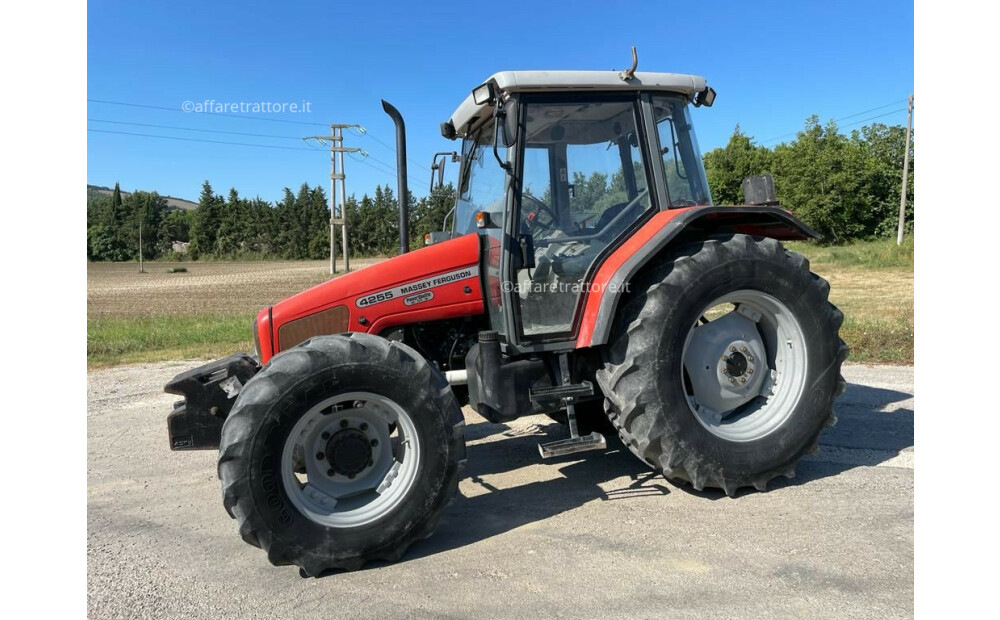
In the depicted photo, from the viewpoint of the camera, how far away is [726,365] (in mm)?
4043

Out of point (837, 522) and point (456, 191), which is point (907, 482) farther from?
point (456, 191)

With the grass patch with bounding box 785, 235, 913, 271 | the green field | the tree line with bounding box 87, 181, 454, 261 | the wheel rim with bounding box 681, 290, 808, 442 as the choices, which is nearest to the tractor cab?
the wheel rim with bounding box 681, 290, 808, 442

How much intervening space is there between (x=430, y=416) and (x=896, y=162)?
148ft

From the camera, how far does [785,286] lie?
395 cm

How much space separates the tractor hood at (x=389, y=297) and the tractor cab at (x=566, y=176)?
0.19 m

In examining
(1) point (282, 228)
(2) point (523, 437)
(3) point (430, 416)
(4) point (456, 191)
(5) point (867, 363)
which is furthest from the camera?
(1) point (282, 228)

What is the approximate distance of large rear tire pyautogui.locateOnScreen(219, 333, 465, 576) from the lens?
119 inches

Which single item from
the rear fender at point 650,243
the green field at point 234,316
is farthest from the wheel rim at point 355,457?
the green field at point 234,316

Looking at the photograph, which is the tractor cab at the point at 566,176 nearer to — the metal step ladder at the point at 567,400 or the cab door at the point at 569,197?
the cab door at the point at 569,197

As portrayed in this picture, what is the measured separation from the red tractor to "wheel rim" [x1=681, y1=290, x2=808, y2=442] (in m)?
0.01

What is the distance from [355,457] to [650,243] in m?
2.01

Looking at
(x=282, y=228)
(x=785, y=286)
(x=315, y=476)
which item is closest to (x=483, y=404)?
(x=315, y=476)

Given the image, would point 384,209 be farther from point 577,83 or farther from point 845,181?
point 577,83

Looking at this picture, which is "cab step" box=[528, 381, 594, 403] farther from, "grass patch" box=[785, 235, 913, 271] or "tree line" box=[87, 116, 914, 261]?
"tree line" box=[87, 116, 914, 261]
